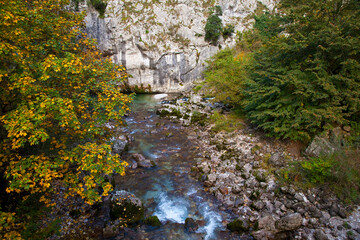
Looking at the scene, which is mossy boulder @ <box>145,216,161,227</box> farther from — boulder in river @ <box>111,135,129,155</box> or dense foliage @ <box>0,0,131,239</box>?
boulder in river @ <box>111,135,129,155</box>

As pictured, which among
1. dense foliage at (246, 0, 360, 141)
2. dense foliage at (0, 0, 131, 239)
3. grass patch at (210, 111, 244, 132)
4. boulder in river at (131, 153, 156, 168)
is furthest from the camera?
grass patch at (210, 111, 244, 132)

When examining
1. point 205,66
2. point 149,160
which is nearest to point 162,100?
point 205,66

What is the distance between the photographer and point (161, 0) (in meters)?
33.5

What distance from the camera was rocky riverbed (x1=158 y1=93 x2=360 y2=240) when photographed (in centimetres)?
734

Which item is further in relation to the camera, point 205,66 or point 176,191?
point 205,66

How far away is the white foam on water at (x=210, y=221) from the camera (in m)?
7.83

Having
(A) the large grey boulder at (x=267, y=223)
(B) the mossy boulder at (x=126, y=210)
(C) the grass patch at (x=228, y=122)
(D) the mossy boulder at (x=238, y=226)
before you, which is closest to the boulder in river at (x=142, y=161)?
(B) the mossy boulder at (x=126, y=210)

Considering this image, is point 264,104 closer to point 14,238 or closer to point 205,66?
point 14,238

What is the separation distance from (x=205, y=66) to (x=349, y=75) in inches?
960

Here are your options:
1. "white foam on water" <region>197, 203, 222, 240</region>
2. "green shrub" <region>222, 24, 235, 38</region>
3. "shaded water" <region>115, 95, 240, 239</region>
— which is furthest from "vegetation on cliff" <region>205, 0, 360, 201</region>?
"green shrub" <region>222, 24, 235, 38</region>

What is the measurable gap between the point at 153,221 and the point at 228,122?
10233 millimetres

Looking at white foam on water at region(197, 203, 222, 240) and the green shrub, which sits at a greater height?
the green shrub

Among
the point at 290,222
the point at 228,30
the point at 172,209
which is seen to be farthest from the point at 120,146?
the point at 228,30

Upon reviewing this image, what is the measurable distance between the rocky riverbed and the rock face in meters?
19.9
